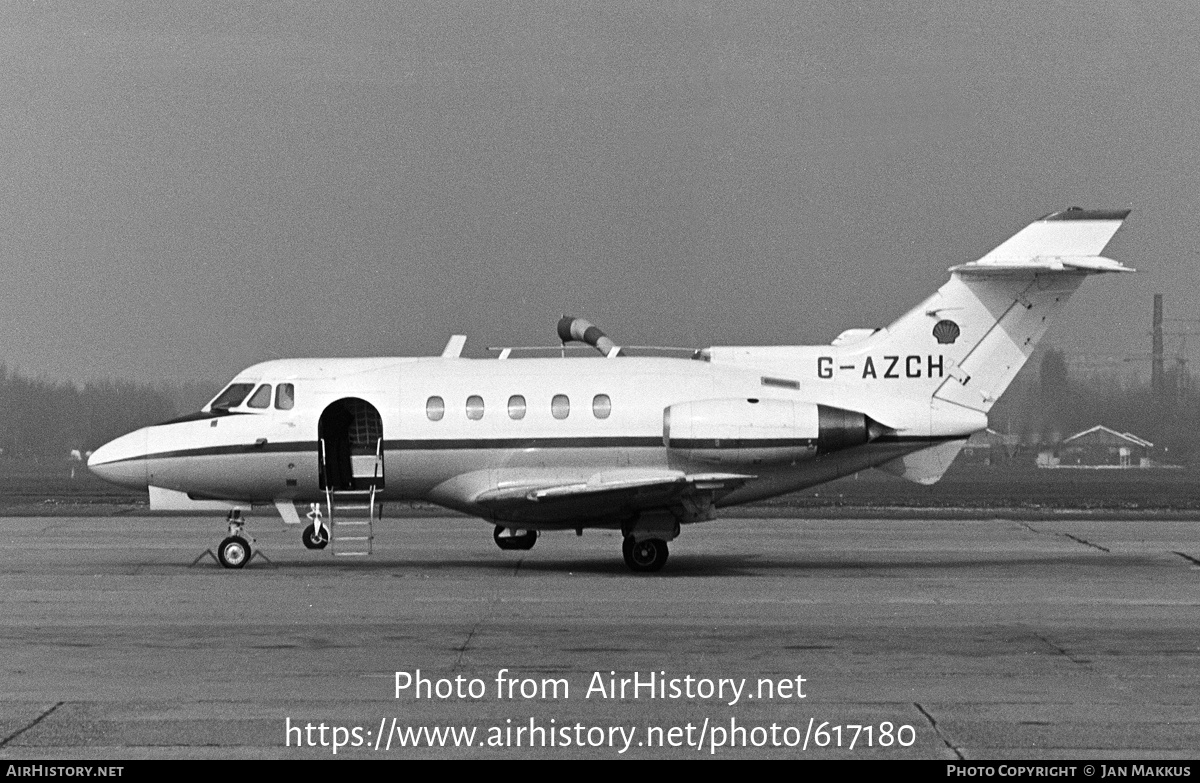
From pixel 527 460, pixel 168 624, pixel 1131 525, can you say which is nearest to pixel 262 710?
pixel 168 624

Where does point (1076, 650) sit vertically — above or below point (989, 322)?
below

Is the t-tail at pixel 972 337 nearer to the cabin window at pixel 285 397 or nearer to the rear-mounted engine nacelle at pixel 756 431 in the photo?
the rear-mounted engine nacelle at pixel 756 431

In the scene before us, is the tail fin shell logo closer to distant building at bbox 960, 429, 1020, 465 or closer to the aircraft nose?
the aircraft nose

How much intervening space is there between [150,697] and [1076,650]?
903 cm

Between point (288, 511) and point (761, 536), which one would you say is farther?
point (761, 536)

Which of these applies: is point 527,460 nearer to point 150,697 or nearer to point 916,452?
point 916,452

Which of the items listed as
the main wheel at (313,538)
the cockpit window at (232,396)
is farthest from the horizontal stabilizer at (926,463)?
the cockpit window at (232,396)

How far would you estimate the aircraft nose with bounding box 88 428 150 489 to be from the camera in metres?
23.9

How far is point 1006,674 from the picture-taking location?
14.3 meters

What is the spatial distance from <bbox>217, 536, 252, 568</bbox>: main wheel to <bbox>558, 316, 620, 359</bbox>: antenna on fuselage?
6764 mm

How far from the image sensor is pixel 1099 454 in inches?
3511

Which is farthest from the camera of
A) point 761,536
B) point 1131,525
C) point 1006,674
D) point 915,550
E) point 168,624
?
point 1131,525

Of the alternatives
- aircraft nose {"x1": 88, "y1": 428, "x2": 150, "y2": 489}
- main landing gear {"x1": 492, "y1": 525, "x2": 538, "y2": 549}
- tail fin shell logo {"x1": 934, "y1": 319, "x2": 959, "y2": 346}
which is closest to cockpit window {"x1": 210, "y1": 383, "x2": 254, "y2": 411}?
aircraft nose {"x1": 88, "y1": 428, "x2": 150, "y2": 489}

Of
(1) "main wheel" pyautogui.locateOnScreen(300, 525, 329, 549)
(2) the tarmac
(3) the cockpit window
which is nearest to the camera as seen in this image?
(2) the tarmac
